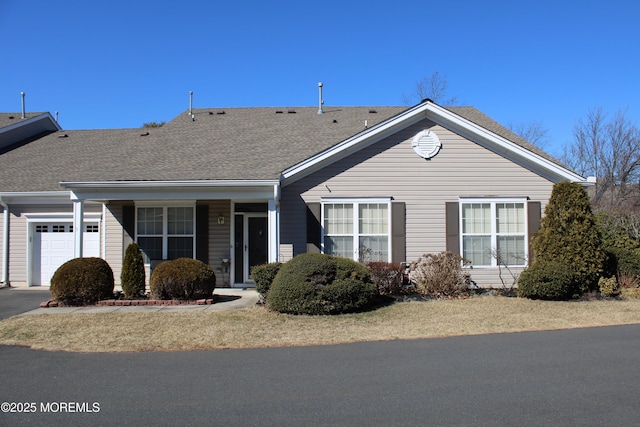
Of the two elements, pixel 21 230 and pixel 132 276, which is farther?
pixel 21 230

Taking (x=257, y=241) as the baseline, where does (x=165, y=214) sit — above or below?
above

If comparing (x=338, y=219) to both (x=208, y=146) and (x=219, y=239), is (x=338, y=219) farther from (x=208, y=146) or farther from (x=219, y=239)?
(x=208, y=146)

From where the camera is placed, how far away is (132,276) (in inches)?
492

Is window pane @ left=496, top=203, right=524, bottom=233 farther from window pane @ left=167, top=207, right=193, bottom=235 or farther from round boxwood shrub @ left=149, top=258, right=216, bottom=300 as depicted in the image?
window pane @ left=167, top=207, right=193, bottom=235

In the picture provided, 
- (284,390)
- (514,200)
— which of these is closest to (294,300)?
(284,390)

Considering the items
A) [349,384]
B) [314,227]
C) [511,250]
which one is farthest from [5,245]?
[511,250]

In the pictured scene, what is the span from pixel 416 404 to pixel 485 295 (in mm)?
8275

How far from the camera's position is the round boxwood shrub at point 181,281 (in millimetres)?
12039

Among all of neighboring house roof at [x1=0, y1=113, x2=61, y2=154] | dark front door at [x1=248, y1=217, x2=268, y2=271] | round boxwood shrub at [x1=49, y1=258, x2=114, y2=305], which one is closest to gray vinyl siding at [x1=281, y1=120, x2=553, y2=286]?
dark front door at [x1=248, y1=217, x2=268, y2=271]

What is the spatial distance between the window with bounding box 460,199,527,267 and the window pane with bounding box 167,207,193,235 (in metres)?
7.58

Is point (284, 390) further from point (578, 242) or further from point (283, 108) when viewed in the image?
point (283, 108)

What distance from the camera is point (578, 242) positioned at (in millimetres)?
12391

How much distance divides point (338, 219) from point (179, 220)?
183 inches

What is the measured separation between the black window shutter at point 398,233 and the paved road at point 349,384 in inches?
205
